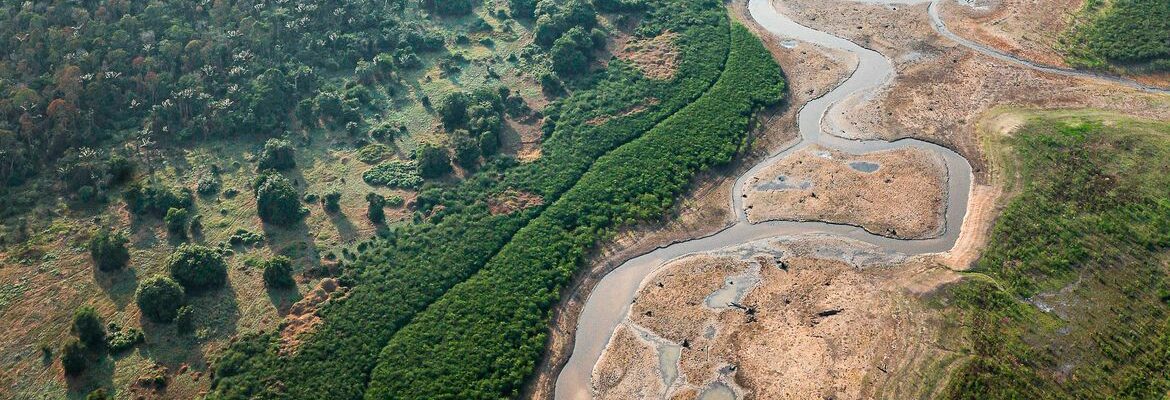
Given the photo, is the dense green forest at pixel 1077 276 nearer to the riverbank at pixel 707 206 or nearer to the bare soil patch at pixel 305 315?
the riverbank at pixel 707 206

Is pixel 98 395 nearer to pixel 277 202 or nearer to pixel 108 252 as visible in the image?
pixel 108 252

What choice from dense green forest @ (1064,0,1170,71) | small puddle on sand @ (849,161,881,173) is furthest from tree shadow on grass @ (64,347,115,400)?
dense green forest @ (1064,0,1170,71)

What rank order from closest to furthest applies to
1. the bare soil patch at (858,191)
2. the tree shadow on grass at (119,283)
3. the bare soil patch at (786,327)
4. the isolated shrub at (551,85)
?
the bare soil patch at (786,327) < the tree shadow on grass at (119,283) < the bare soil patch at (858,191) < the isolated shrub at (551,85)

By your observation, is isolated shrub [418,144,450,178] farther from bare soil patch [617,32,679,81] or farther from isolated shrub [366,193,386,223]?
bare soil patch [617,32,679,81]

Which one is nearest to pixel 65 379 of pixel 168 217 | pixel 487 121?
pixel 168 217

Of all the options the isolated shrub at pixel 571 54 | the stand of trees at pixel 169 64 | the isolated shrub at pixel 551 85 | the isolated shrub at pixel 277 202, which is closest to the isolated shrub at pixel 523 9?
the stand of trees at pixel 169 64

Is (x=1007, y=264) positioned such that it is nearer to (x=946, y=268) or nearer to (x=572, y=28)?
(x=946, y=268)
